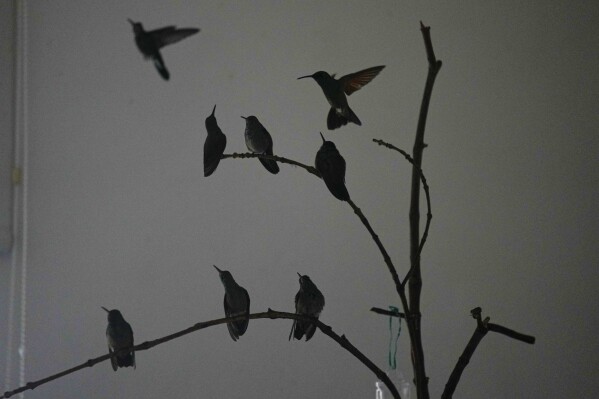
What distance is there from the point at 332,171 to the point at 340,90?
0.11 metres

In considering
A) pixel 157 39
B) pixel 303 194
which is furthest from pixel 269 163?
pixel 303 194

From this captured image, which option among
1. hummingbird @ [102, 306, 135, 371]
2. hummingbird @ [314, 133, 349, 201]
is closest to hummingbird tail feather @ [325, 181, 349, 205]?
hummingbird @ [314, 133, 349, 201]

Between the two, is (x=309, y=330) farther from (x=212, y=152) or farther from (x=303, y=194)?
(x=303, y=194)

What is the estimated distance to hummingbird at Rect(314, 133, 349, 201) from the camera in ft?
2.04

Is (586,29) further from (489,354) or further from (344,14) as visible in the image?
(489,354)

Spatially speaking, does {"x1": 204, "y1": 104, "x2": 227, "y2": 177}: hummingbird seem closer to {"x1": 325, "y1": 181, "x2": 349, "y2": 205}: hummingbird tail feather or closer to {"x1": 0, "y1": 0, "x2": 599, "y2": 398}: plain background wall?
{"x1": 325, "y1": 181, "x2": 349, "y2": 205}: hummingbird tail feather

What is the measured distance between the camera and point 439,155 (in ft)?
5.25

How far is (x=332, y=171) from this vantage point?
626mm

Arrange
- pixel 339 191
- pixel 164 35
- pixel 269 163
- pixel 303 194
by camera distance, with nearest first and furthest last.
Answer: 1. pixel 164 35
2. pixel 339 191
3. pixel 269 163
4. pixel 303 194

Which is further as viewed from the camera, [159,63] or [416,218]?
[416,218]

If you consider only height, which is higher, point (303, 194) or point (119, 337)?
point (303, 194)

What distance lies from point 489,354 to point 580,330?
0.23 metres

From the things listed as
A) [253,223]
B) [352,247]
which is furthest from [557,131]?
[253,223]

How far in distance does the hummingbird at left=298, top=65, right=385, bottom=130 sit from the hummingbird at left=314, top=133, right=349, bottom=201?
0.06 metres
